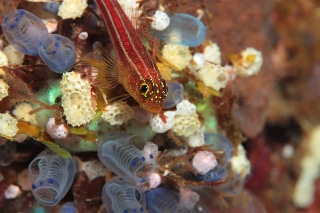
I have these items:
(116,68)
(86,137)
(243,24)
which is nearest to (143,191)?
(86,137)

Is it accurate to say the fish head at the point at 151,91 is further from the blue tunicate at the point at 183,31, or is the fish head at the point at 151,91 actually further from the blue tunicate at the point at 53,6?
the blue tunicate at the point at 53,6

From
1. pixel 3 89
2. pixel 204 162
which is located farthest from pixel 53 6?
pixel 204 162

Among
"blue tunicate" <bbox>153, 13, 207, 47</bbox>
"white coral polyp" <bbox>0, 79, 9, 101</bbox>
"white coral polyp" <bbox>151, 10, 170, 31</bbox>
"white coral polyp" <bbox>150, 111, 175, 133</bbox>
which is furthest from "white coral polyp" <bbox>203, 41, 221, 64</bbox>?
"white coral polyp" <bbox>0, 79, 9, 101</bbox>

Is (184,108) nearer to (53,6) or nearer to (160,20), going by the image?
(160,20)

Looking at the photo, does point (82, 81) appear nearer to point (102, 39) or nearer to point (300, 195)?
point (102, 39)

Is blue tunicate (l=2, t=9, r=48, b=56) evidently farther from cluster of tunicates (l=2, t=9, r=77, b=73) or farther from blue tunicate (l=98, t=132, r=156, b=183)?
blue tunicate (l=98, t=132, r=156, b=183)

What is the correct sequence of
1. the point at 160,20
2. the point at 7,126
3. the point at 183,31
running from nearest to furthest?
the point at 7,126
the point at 160,20
the point at 183,31

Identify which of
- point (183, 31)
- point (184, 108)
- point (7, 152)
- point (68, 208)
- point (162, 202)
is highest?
point (183, 31)
